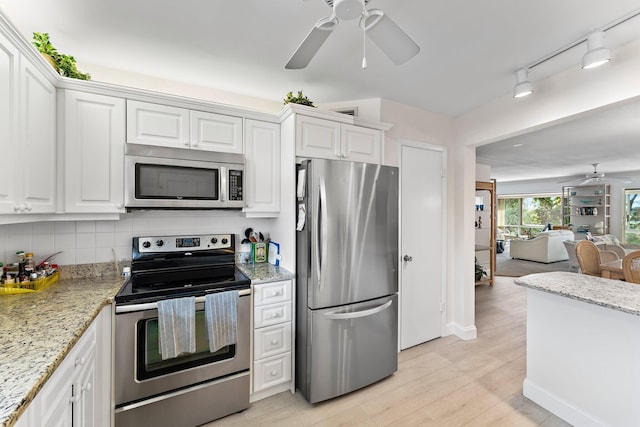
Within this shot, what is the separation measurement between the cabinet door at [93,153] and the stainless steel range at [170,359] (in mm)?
398

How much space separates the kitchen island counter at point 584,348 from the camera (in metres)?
1.56

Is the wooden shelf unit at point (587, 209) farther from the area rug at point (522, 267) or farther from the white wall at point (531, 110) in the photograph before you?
the white wall at point (531, 110)

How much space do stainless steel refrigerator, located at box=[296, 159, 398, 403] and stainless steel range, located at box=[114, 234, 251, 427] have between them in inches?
18.1

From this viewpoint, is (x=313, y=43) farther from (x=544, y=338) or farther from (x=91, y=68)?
(x=544, y=338)

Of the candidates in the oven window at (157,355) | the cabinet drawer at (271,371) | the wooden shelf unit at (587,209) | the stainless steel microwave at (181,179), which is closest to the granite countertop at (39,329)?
the oven window at (157,355)

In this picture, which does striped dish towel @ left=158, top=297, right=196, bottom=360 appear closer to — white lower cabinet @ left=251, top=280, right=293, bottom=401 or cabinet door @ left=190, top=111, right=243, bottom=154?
white lower cabinet @ left=251, top=280, right=293, bottom=401

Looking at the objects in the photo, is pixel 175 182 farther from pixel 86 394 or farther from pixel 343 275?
pixel 343 275

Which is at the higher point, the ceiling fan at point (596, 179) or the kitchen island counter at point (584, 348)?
the ceiling fan at point (596, 179)

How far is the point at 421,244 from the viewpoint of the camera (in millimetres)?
2945

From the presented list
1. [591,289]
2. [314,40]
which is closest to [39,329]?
[314,40]

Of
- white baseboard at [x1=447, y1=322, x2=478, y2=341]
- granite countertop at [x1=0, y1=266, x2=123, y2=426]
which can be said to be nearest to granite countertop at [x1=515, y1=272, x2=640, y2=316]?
white baseboard at [x1=447, y1=322, x2=478, y2=341]

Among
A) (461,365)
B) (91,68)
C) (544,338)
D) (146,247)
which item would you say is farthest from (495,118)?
(91,68)

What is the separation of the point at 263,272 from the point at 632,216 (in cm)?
1047

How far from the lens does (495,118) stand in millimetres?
2707
